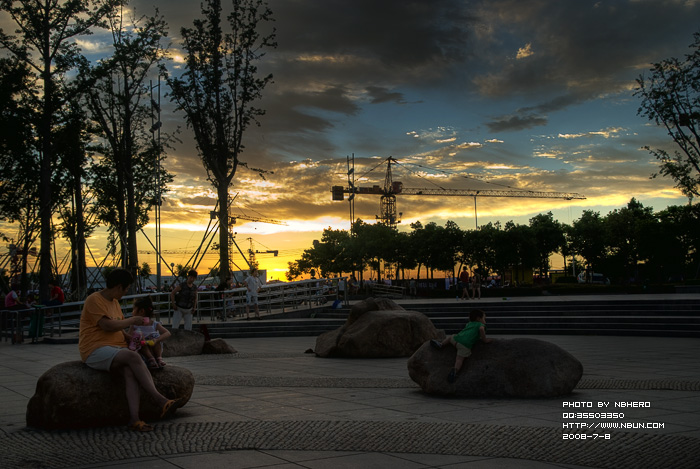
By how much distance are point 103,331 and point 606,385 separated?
19.7 feet

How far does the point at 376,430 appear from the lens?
5824mm

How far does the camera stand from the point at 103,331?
639 cm

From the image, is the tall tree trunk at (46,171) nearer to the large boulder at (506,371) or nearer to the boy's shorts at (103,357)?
the boy's shorts at (103,357)

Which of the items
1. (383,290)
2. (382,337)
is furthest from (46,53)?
(383,290)

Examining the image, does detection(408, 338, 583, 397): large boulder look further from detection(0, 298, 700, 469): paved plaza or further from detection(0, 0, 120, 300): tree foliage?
detection(0, 0, 120, 300): tree foliage

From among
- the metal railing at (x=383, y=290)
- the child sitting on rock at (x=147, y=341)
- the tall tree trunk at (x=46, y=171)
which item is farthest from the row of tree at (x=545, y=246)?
the child sitting on rock at (x=147, y=341)

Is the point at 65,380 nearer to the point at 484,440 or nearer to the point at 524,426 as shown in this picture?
the point at 484,440

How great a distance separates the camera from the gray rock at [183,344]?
13.8 m

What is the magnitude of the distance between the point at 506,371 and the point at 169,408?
381cm

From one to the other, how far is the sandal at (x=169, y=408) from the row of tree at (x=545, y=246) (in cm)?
5787

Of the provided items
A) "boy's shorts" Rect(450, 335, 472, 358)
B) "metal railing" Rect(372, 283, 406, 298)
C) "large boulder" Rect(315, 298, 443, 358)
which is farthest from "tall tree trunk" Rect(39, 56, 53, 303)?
"metal railing" Rect(372, 283, 406, 298)

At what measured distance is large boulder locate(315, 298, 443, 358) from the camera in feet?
43.0

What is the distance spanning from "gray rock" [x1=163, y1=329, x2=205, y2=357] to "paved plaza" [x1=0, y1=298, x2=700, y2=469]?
395cm

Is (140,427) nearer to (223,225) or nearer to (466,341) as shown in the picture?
(466,341)
